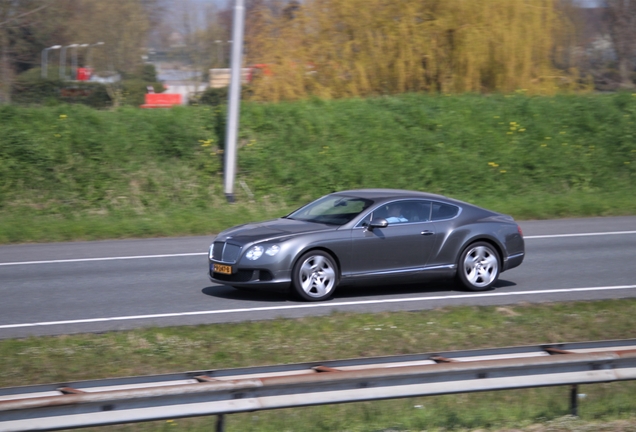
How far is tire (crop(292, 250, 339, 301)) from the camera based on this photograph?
10.1m

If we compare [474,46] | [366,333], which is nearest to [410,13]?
[474,46]

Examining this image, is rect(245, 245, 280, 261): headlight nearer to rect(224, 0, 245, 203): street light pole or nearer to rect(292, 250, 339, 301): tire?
rect(292, 250, 339, 301): tire

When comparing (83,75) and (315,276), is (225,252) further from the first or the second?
(83,75)

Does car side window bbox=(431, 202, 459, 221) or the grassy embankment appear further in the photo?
the grassy embankment

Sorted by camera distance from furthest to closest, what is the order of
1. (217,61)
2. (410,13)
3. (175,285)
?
(217,61) → (410,13) → (175,285)

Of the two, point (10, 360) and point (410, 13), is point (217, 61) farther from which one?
point (10, 360)

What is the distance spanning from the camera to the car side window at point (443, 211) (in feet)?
36.1

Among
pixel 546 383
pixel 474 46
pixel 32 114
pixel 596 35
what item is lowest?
pixel 546 383

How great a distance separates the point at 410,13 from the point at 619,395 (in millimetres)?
20447

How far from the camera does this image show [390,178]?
21.8 metres

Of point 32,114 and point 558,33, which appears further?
point 558,33

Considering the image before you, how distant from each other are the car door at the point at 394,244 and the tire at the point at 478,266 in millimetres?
581

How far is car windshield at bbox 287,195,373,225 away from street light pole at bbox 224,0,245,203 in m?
8.53

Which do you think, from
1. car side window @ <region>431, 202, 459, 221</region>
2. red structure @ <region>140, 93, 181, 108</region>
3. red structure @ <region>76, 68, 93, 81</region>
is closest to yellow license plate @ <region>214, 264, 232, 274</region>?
car side window @ <region>431, 202, 459, 221</region>
